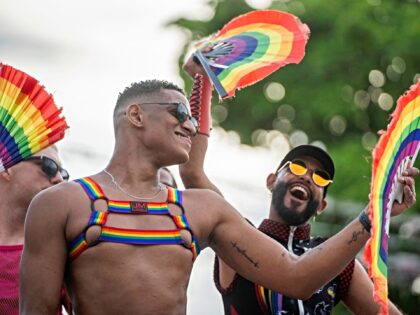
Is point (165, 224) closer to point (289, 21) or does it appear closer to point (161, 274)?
point (161, 274)

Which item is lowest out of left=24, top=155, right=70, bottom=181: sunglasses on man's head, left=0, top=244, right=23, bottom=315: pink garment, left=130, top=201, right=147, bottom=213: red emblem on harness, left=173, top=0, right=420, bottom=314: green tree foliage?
left=173, top=0, right=420, bottom=314: green tree foliage

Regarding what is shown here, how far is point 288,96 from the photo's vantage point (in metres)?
21.1

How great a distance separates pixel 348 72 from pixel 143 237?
17.0m

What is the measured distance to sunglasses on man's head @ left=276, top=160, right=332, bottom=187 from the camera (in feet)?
17.6

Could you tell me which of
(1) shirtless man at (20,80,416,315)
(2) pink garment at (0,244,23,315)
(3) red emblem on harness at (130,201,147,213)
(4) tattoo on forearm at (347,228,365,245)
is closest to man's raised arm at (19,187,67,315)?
(1) shirtless man at (20,80,416,315)

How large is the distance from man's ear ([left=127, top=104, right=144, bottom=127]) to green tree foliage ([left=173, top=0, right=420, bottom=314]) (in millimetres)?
14827

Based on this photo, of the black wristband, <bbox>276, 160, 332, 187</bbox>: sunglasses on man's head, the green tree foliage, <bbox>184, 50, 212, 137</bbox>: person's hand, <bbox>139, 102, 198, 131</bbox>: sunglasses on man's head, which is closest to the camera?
the black wristband

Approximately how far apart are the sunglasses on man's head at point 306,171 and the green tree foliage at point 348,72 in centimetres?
1336

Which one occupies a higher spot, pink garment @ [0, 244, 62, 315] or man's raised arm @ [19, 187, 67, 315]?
man's raised arm @ [19, 187, 67, 315]

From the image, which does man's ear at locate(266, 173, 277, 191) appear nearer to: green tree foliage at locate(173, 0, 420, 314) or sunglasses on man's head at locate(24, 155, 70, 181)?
sunglasses on man's head at locate(24, 155, 70, 181)

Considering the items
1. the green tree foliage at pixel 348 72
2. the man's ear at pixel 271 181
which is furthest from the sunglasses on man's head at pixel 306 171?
the green tree foliage at pixel 348 72

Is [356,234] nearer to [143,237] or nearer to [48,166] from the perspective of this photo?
[143,237]

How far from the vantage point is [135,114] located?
4055 millimetres

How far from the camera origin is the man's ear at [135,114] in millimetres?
4031
